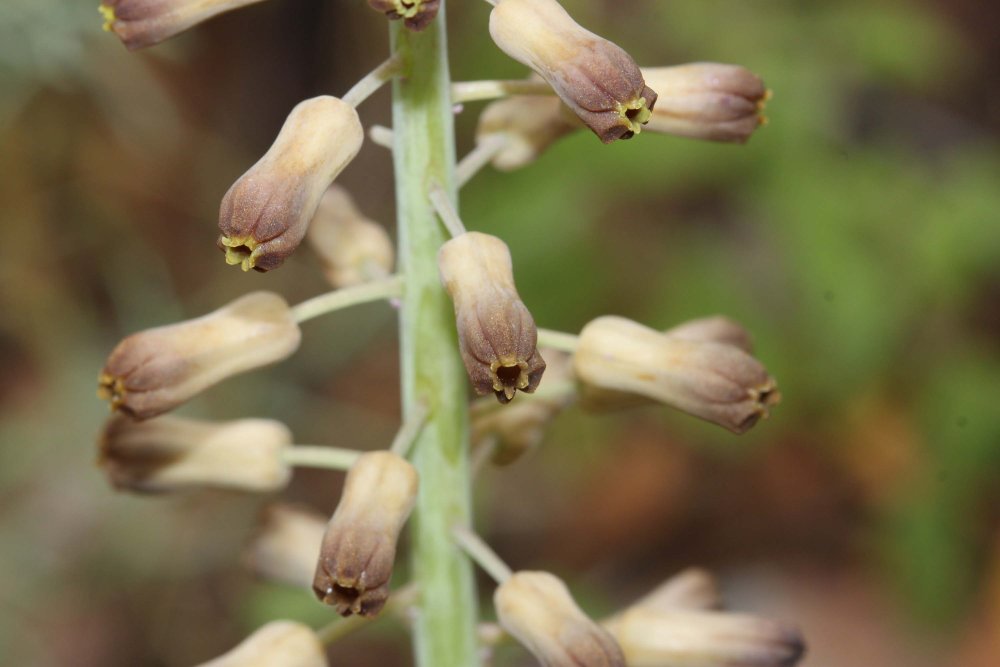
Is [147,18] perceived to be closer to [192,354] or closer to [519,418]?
[192,354]

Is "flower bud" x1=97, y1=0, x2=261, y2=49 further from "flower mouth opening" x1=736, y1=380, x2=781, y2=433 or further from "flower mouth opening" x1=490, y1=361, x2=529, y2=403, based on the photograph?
"flower mouth opening" x1=736, y1=380, x2=781, y2=433

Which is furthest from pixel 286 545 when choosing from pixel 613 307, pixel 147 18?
pixel 613 307

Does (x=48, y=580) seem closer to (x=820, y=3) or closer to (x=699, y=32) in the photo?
(x=699, y=32)

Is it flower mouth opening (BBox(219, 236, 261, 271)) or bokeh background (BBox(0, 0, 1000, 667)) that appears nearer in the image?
flower mouth opening (BBox(219, 236, 261, 271))

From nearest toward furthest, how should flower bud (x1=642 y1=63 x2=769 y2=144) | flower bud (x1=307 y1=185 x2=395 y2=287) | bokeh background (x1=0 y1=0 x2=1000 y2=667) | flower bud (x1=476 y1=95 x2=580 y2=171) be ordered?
flower bud (x1=642 y1=63 x2=769 y2=144)
flower bud (x1=476 y1=95 x2=580 y2=171)
flower bud (x1=307 y1=185 x2=395 y2=287)
bokeh background (x1=0 y1=0 x2=1000 y2=667)

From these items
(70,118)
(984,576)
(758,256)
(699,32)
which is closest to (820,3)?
(699,32)

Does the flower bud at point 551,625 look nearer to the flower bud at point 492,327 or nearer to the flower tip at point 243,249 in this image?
the flower bud at point 492,327

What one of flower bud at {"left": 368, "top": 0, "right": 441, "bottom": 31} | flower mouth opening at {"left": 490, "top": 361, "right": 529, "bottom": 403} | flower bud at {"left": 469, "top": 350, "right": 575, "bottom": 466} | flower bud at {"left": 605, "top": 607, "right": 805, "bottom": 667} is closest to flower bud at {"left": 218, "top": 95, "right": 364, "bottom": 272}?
flower bud at {"left": 368, "top": 0, "right": 441, "bottom": 31}

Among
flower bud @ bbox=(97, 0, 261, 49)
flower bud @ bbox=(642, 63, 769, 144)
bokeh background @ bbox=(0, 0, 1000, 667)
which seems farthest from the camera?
bokeh background @ bbox=(0, 0, 1000, 667)
